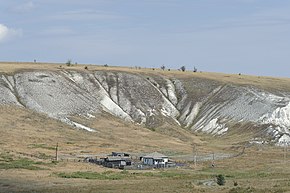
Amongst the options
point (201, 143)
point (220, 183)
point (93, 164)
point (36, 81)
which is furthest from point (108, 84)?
point (220, 183)

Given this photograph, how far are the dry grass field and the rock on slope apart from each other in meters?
5.51

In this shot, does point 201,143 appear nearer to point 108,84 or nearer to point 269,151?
point 269,151

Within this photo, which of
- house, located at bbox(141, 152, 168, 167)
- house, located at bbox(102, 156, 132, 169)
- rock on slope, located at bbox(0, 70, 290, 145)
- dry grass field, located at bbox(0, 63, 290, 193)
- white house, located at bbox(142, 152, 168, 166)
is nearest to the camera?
dry grass field, located at bbox(0, 63, 290, 193)

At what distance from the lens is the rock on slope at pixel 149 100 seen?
131625 millimetres

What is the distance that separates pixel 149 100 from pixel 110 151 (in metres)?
47.6

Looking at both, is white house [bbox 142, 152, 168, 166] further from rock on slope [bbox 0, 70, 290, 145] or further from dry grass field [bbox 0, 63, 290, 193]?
rock on slope [bbox 0, 70, 290, 145]

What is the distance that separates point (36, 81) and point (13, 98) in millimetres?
12545

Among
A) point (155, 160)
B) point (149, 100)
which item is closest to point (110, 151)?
point (155, 160)

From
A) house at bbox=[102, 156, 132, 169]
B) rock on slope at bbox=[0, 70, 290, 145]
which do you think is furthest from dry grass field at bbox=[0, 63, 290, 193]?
rock on slope at bbox=[0, 70, 290, 145]

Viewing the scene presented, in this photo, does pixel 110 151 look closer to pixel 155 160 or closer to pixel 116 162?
pixel 155 160

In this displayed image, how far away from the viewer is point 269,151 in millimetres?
107750

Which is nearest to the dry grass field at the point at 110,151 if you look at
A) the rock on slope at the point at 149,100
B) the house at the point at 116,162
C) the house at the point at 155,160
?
the house at the point at 155,160

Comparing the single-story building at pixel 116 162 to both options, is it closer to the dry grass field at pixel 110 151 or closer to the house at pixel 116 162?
the house at pixel 116 162

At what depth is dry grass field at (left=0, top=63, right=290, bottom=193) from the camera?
5794cm
